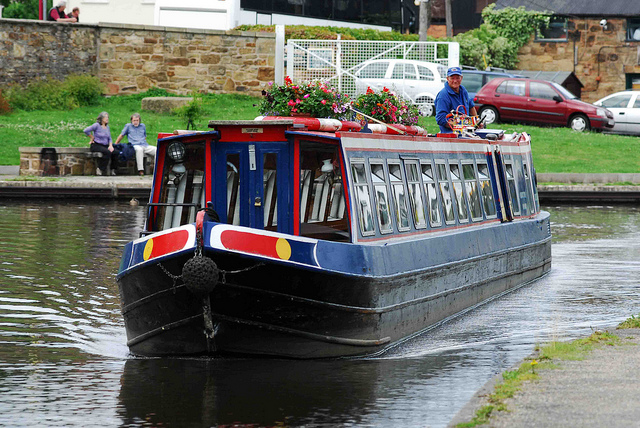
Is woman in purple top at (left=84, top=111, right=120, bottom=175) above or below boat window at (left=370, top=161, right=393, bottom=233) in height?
above

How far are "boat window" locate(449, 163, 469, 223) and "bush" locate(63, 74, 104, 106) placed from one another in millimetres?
20965

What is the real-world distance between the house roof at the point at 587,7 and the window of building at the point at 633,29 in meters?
0.42

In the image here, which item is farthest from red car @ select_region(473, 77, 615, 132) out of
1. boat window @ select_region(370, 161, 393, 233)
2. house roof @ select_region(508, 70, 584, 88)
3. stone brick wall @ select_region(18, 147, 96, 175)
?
boat window @ select_region(370, 161, 393, 233)

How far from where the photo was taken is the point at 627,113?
35.0 metres

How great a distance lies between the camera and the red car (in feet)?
110

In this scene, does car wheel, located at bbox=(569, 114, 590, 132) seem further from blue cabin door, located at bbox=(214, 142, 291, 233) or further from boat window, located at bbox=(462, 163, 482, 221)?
blue cabin door, located at bbox=(214, 142, 291, 233)

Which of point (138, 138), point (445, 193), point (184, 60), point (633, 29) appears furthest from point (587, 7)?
point (445, 193)

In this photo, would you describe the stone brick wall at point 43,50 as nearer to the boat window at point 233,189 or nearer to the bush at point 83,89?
the bush at point 83,89

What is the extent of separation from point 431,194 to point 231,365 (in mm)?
3566

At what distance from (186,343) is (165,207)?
159 cm

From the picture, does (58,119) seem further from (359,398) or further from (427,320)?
(359,398)

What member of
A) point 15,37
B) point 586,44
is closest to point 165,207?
point 15,37

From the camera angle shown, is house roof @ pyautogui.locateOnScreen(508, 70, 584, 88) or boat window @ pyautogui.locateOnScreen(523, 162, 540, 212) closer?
boat window @ pyautogui.locateOnScreen(523, 162, 540, 212)

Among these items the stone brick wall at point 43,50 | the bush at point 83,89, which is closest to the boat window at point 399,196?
the bush at point 83,89
